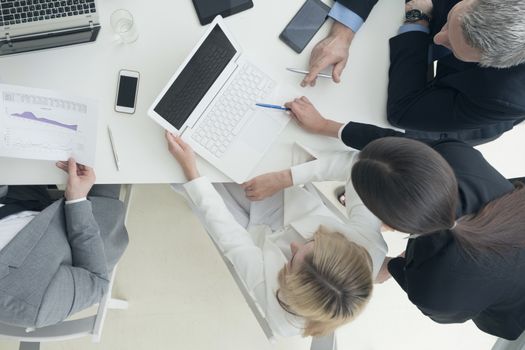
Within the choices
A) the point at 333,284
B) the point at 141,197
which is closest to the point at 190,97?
the point at 333,284

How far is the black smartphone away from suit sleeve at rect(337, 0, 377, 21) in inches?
2.4

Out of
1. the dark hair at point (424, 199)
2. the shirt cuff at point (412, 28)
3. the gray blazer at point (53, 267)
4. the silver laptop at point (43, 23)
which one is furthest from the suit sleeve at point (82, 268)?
the shirt cuff at point (412, 28)

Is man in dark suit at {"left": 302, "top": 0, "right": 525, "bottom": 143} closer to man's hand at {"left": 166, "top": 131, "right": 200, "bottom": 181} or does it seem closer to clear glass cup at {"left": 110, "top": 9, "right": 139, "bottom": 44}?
man's hand at {"left": 166, "top": 131, "right": 200, "bottom": 181}

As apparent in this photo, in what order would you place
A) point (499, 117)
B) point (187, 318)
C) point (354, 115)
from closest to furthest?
point (499, 117), point (354, 115), point (187, 318)

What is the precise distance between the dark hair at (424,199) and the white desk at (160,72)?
1.05 feet

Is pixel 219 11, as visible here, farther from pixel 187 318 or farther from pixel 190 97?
pixel 187 318

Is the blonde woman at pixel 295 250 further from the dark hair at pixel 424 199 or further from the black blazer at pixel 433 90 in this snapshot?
the black blazer at pixel 433 90

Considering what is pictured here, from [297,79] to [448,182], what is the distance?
1.72 ft

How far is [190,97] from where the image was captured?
1147mm

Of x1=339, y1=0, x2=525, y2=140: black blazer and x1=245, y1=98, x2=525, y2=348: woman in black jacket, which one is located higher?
x1=339, y1=0, x2=525, y2=140: black blazer

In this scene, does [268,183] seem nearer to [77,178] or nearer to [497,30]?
[77,178]

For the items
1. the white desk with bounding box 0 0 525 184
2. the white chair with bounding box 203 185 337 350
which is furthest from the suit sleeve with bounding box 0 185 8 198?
the white chair with bounding box 203 185 337 350

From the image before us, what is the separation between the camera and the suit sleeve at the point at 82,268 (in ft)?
3.51

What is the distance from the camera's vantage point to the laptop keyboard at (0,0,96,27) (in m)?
1.04
